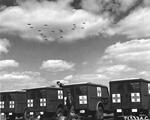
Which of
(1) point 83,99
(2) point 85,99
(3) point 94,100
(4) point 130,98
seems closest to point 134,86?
(4) point 130,98

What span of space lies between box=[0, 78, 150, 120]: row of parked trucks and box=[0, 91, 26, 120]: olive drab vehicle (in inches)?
40.8

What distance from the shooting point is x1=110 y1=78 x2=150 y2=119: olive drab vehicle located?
760 inches

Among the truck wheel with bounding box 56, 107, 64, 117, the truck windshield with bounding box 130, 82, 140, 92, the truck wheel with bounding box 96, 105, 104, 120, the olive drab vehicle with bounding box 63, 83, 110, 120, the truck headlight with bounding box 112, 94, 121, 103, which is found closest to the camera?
the truck windshield with bounding box 130, 82, 140, 92

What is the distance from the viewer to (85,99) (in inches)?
806

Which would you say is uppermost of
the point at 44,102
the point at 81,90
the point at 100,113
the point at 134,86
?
the point at 134,86

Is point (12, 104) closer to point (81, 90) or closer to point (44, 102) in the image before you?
point (44, 102)

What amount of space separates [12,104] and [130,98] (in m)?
9.81

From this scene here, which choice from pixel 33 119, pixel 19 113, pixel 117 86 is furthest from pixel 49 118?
pixel 117 86

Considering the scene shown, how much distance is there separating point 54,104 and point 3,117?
4.76 m

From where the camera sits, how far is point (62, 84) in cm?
2156

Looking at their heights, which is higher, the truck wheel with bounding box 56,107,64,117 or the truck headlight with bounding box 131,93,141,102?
the truck headlight with bounding box 131,93,141,102

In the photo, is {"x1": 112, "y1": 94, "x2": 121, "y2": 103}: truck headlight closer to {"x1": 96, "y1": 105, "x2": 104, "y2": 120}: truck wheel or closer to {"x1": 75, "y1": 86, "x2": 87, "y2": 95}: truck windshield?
{"x1": 96, "y1": 105, "x2": 104, "y2": 120}: truck wheel

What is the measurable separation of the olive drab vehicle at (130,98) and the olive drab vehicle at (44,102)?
4622mm

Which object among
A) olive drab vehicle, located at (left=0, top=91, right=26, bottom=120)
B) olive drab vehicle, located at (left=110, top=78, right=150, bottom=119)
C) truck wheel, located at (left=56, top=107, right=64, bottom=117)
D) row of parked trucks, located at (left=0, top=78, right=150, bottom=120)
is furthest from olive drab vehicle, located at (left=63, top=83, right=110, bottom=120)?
olive drab vehicle, located at (left=0, top=91, right=26, bottom=120)
